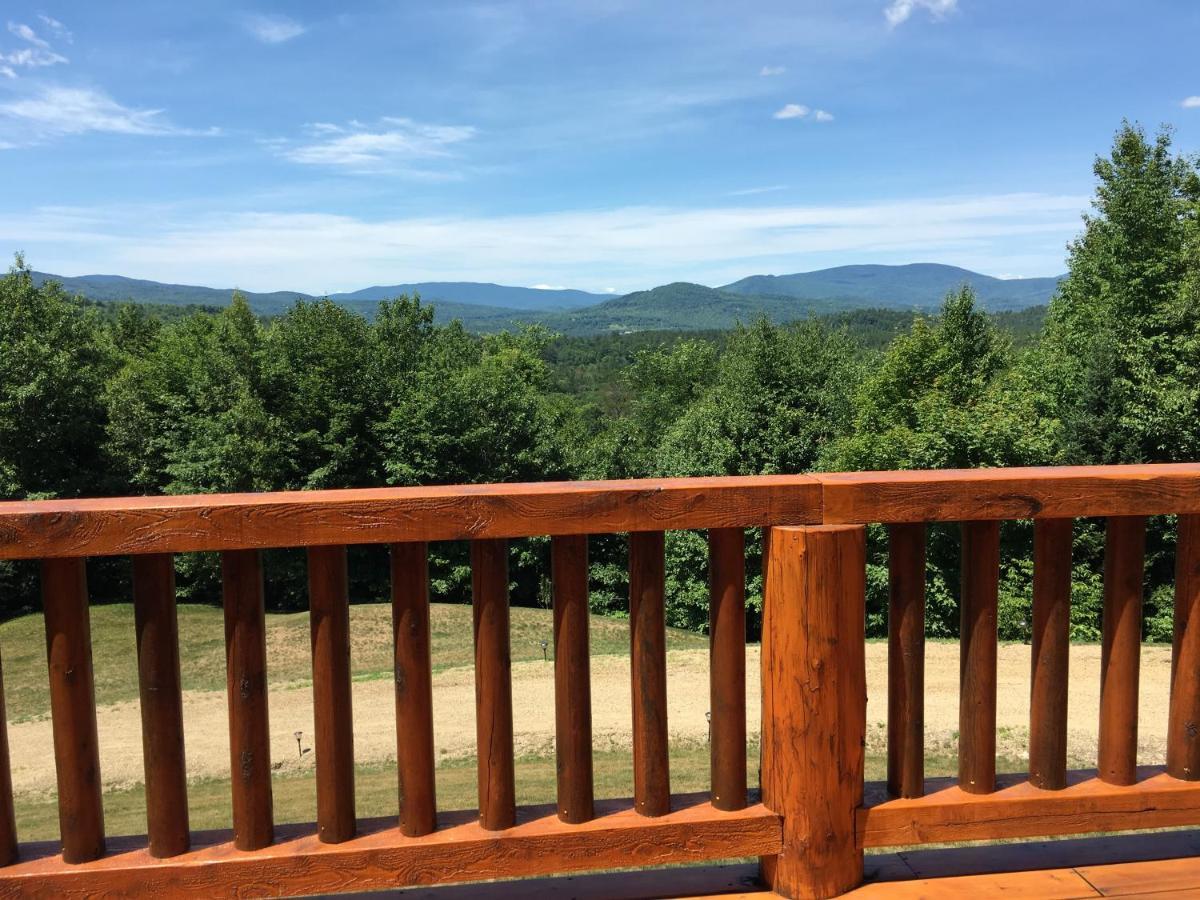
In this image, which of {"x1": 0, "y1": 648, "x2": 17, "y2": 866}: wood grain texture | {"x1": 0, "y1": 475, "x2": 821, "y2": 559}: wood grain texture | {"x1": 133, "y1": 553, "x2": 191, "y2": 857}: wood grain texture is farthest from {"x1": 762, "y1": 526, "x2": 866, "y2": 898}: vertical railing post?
{"x1": 0, "y1": 648, "x2": 17, "y2": 866}: wood grain texture

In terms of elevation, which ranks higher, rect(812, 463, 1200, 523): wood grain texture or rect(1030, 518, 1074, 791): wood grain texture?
rect(812, 463, 1200, 523): wood grain texture

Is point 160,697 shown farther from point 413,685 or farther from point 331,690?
point 413,685

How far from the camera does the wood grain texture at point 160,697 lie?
1.94m

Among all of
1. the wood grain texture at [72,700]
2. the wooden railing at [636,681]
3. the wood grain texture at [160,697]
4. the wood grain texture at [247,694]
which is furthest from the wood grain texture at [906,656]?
the wood grain texture at [72,700]

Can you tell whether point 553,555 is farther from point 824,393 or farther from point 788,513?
point 824,393

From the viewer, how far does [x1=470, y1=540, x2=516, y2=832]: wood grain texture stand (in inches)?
79.7

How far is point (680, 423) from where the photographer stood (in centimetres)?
3119

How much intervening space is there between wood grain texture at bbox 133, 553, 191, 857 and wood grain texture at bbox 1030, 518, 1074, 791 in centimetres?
186

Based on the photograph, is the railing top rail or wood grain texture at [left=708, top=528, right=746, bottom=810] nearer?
the railing top rail

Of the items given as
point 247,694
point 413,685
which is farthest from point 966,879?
point 247,694

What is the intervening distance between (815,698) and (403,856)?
0.94 m

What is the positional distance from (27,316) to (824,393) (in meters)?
25.7

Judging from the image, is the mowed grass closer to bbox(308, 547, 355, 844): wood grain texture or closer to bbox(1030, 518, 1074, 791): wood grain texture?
bbox(308, 547, 355, 844): wood grain texture

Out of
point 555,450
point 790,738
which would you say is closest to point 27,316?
point 555,450
